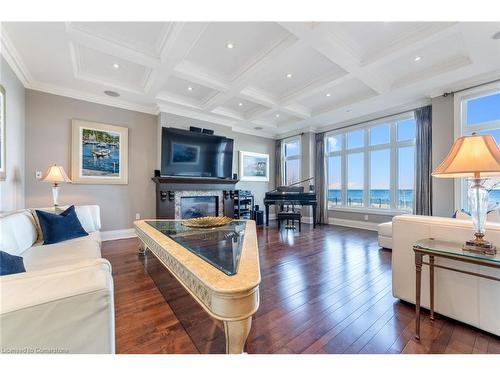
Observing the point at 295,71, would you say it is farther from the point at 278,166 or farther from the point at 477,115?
the point at 278,166

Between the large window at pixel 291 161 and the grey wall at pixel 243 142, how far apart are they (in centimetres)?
41

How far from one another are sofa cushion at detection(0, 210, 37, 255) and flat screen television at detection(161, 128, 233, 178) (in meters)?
2.55

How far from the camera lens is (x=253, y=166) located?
272 inches

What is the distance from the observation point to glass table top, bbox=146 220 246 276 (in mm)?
1336

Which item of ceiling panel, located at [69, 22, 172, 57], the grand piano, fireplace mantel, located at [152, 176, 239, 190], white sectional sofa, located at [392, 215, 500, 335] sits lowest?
white sectional sofa, located at [392, 215, 500, 335]

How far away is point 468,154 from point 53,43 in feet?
14.1

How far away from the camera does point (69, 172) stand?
13.1ft

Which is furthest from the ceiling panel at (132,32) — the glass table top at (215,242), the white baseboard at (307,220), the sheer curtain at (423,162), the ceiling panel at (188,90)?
the white baseboard at (307,220)

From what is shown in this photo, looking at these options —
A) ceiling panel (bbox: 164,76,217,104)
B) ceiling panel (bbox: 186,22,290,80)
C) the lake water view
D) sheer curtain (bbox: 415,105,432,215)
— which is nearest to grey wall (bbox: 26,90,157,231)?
ceiling panel (bbox: 164,76,217,104)

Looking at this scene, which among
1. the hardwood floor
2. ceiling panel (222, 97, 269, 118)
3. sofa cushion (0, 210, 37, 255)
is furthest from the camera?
ceiling panel (222, 97, 269, 118)

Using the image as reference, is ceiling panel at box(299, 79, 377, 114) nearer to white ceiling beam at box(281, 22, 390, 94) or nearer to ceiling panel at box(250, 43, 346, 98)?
white ceiling beam at box(281, 22, 390, 94)

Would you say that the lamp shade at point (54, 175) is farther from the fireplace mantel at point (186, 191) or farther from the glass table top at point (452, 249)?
the glass table top at point (452, 249)

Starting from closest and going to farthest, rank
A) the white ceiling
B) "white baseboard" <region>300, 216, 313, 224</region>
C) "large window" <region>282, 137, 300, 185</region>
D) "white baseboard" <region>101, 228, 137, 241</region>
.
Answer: the white ceiling
"white baseboard" <region>101, 228, 137, 241</region>
"white baseboard" <region>300, 216, 313, 224</region>
"large window" <region>282, 137, 300, 185</region>
